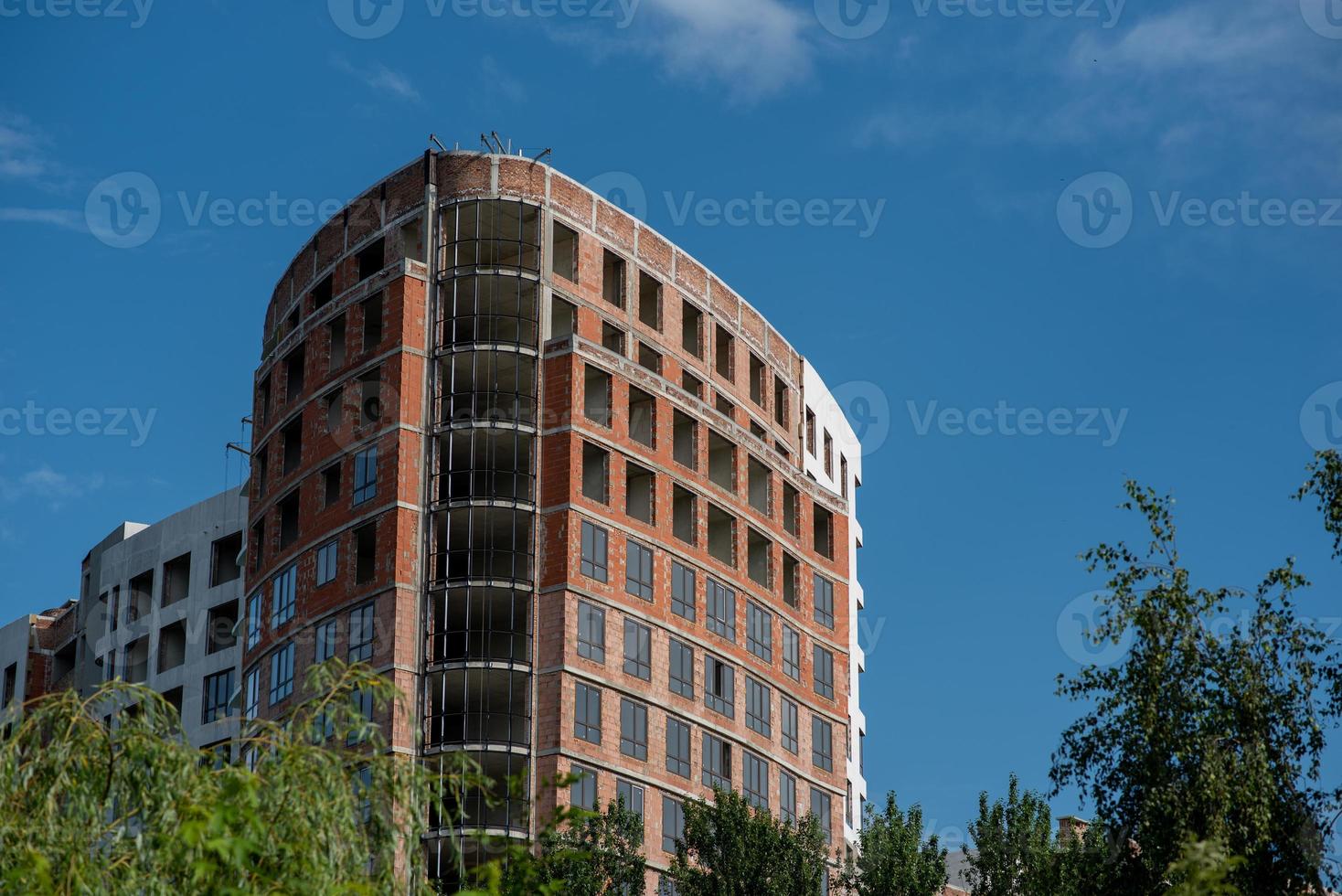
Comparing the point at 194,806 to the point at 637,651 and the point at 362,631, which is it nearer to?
the point at 362,631

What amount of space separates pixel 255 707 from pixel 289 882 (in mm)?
56556

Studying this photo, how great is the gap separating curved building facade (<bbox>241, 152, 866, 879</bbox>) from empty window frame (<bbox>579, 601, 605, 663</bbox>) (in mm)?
105

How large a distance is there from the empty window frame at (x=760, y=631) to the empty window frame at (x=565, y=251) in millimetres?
15136

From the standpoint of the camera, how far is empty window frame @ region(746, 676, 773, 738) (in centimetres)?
8138

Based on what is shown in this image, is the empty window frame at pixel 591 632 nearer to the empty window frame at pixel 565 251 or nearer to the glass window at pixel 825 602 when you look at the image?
the empty window frame at pixel 565 251

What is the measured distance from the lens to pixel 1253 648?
39.5m

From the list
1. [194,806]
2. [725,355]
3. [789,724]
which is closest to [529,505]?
[725,355]

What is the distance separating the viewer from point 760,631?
8312cm

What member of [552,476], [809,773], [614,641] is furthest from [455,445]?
[809,773]

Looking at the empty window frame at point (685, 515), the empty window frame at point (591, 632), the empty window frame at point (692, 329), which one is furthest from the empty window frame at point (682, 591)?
the empty window frame at point (692, 329)

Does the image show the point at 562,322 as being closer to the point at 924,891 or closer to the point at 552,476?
the point at 552,476

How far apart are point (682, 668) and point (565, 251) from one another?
1682 centimetres

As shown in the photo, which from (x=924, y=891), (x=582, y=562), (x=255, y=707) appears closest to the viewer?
Answer: (x=924, y=891)

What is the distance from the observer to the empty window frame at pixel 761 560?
84.7 meters
